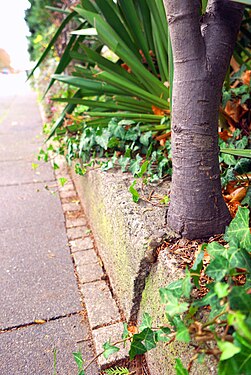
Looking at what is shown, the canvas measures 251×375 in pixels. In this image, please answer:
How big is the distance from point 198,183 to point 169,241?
0.24 meters

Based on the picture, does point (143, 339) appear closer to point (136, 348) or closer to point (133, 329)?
point (136, 348)

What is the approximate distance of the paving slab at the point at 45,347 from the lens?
52.4 inches

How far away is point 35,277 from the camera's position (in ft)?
6.15

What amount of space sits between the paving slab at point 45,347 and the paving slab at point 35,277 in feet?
0.23

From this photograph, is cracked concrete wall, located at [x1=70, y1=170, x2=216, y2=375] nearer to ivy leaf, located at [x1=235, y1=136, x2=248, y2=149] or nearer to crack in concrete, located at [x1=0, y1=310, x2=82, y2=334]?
crack in concrete, located at [x1=0, y1=310, x2=82, y2=334]

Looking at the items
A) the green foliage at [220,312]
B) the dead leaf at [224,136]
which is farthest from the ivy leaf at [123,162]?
the green foliage at [220,312]

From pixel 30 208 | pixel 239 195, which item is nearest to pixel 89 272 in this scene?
pixel 239 195

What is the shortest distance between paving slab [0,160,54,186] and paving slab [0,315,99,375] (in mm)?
1892

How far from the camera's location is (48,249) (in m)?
2.14

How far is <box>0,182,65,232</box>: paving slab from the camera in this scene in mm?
2467

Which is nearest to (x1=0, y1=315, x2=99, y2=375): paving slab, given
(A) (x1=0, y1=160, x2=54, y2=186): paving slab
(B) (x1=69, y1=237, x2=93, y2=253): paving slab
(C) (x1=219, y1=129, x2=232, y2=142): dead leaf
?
(B) (x1=69, y1=237, x2=93, y2=253): paving slab

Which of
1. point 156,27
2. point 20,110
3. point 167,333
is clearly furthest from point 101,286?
point 20,110

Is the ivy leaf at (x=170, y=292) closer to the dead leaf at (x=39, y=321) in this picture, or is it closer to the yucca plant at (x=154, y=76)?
the yucca plant at (x=154, y=76)

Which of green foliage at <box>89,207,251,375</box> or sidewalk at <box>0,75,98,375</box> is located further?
sidewalk at <box>0,75,98,375</box>
